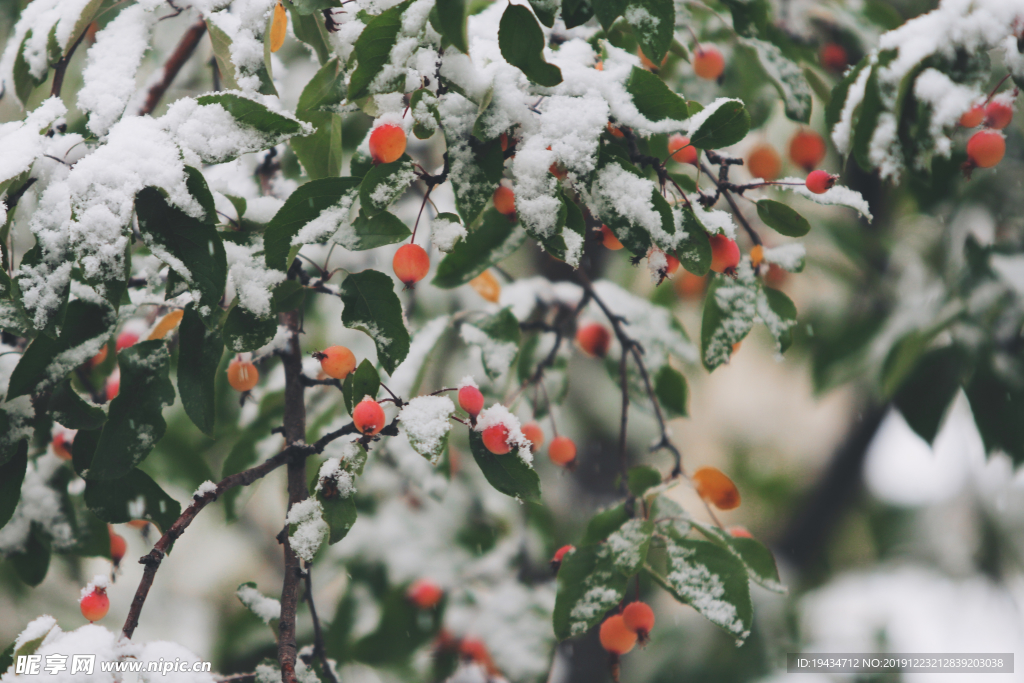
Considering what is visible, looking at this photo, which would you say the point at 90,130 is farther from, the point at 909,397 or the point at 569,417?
the point at 569,417

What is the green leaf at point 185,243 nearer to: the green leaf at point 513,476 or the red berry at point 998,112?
the green leaf at point 513,476

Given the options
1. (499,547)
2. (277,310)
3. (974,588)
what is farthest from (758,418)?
(277,310)

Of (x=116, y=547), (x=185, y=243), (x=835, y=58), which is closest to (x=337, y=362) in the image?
(x=185, y=243)

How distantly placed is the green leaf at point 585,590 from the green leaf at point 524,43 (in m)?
0.61

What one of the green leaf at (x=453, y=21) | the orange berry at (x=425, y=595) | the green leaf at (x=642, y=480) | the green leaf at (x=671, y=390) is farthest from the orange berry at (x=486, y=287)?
the orange berry at (x=425, y=595)

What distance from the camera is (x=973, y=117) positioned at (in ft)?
3.18

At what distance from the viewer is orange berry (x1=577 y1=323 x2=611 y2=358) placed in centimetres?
151

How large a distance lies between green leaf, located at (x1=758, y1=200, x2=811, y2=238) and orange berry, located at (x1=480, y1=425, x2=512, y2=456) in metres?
0.42

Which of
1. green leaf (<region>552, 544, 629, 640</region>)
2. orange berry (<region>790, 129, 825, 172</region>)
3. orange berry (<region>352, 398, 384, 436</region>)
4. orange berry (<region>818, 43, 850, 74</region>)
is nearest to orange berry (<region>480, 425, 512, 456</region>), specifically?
orange berry (<region>352, 398, 384, 436</region>)

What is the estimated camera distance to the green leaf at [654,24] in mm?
794

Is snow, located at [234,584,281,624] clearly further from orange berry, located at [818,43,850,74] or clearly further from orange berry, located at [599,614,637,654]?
orange berry, located at [818,43,850,74]

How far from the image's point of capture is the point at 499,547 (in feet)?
6.33

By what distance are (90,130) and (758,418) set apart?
17.3ft

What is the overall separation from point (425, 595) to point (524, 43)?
4.59ft
